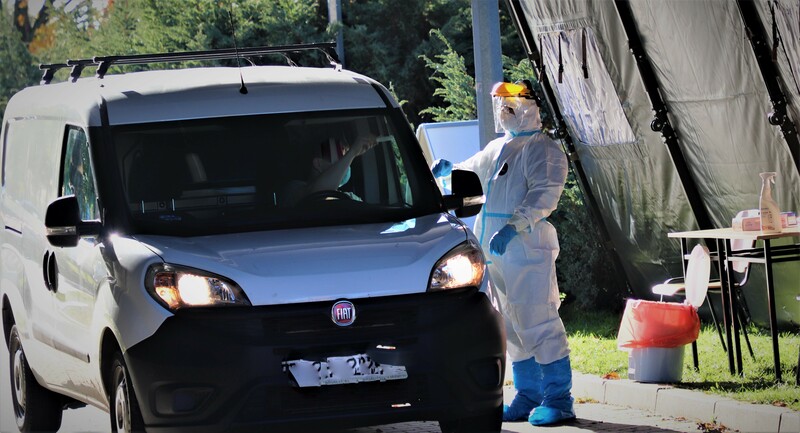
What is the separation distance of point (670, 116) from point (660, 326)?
2.67 m

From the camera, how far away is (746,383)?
9.46 metres

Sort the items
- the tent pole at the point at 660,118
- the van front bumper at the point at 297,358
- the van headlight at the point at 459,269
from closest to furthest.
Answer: the van front bumper at the point at 297,358 → the van headlight at the point at 459,269 → the tent pole at the point at 660,118

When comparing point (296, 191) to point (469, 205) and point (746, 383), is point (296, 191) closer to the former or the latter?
point (469, 205)

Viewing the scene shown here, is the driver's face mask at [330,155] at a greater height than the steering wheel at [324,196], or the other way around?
the driver's face mask at [330,155]

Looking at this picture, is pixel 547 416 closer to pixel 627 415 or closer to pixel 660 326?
pixel 627 415

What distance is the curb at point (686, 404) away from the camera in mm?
8109

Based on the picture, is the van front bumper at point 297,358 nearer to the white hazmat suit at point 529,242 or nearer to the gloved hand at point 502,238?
the gloved hand at point 502,238

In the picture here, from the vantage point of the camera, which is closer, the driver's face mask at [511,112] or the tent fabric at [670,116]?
the driver's face mask at [511,112]

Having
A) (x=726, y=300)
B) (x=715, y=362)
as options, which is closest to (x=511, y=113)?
(x=726, y=300)

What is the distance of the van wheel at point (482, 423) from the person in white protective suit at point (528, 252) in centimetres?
173

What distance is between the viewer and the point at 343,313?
6.73 m

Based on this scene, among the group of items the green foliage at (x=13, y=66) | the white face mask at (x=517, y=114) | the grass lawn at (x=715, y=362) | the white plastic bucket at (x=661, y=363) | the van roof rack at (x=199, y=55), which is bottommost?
the grass lawn at (x=715, y=362)

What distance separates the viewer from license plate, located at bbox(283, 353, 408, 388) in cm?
663

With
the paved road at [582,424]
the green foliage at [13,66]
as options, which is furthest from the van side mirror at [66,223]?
the green foliage at [13,66]
